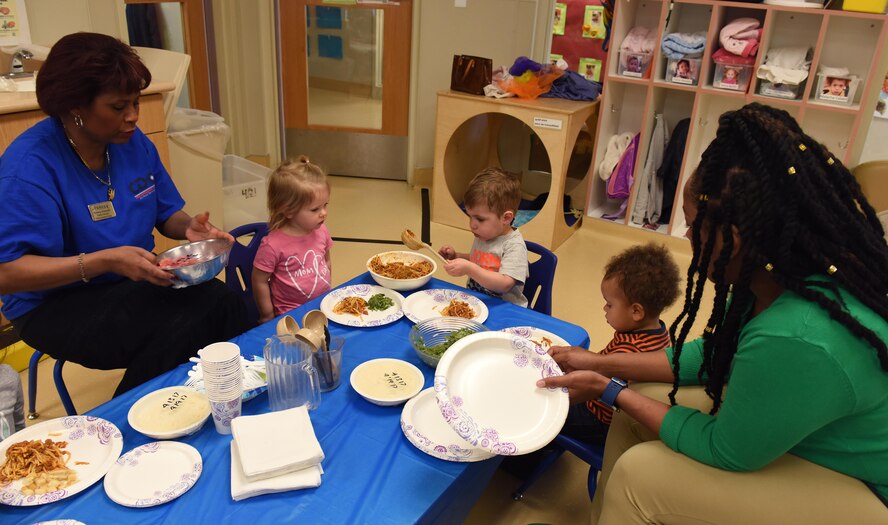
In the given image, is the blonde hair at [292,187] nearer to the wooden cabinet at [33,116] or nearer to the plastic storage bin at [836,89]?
the wooden cabinet at [33,116]

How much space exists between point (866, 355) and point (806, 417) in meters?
0.15

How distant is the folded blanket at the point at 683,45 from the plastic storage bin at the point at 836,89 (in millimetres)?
645

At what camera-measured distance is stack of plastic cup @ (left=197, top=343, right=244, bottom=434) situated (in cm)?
129

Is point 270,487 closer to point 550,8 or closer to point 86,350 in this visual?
point 86,350

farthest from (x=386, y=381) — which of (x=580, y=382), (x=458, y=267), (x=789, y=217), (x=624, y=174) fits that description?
(x=624, y=174)

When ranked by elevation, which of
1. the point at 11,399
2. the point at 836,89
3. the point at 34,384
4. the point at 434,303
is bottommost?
the point at 34,384

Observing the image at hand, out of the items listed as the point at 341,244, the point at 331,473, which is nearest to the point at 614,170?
Result: the point at 341,244

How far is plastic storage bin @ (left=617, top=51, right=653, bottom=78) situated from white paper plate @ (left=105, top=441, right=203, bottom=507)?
11.3 ft

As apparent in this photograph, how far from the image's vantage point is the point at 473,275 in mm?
2082

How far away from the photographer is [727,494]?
4.12 feet

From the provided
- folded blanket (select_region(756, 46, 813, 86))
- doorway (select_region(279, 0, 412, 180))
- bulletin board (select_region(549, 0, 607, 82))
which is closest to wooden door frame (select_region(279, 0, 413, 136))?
doorway (select_region(279, 0, 412, 180))

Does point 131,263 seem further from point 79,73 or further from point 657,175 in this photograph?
point 657,175

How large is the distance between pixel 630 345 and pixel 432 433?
0.72m

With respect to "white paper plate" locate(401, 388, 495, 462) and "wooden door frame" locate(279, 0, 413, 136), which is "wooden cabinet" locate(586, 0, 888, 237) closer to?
"wooden door frame" locate(279, 0, 413, 136)
